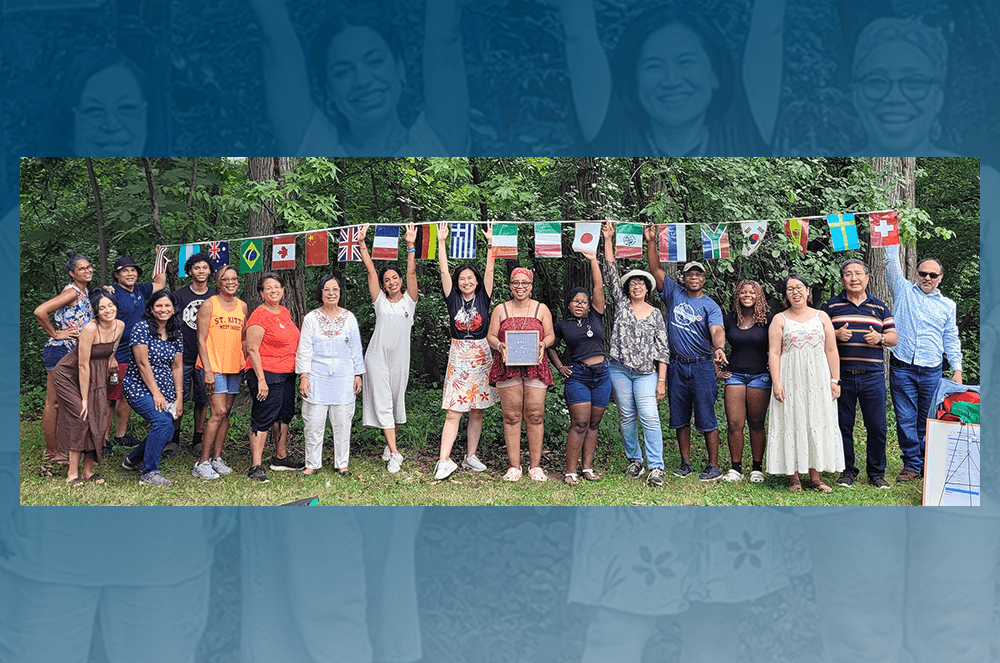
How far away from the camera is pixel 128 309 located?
6.13 m

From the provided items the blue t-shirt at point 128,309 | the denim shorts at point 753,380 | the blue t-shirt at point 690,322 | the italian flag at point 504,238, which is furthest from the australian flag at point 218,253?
the denim shorts at point 753,380

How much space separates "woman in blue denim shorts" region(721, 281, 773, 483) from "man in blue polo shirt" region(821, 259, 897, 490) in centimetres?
54

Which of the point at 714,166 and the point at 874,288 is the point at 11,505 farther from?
the point at 874,288

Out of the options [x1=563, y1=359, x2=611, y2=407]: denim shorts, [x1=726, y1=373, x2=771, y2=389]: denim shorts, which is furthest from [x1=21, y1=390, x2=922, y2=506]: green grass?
[x1=726, y1=373, x2=771, y2=389]: denim shorts

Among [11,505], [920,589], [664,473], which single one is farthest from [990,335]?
[11,505]

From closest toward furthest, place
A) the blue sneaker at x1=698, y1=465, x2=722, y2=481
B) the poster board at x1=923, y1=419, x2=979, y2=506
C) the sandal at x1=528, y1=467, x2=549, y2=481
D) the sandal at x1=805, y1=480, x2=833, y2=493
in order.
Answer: the poster board at x1=923, y1=419, x2=979, y2=506 → the sandal at x1=805, y1=480, x2=833, y2=493 → the sandal at x1=528, y1=467, x2=549, y2=481 → the blue sneaker at x1=698, y1=465, x2=722, y2=481

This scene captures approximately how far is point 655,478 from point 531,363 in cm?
127

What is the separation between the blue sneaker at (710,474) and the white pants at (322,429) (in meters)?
2.72

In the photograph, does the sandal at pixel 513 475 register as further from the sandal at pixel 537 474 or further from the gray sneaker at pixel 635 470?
the gray sneaker at pixel 635 470

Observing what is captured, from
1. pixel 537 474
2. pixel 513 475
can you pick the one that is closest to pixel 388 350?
pixel 513 475

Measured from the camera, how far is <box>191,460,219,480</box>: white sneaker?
596 centimetres

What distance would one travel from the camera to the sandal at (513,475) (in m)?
5.92

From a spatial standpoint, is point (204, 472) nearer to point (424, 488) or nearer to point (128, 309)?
point (128, 309)
